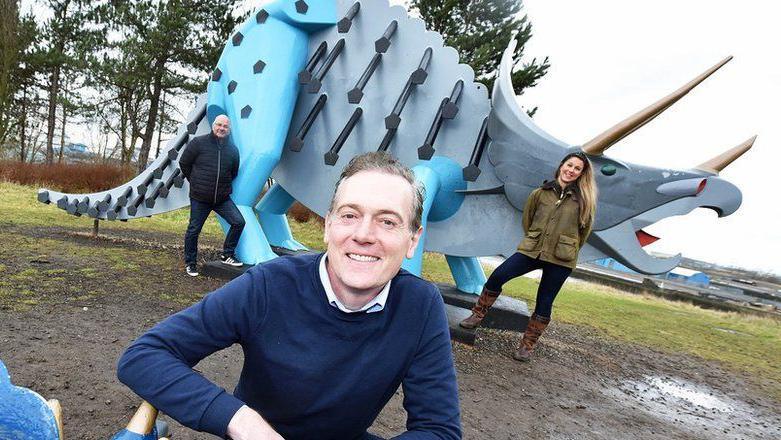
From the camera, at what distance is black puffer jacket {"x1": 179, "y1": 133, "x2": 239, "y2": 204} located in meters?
4.09

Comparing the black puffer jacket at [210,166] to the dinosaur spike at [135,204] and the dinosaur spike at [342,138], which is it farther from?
the dinosaur spike at [135,204]

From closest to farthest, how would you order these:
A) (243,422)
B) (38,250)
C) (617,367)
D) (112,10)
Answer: (243,422) → (617,367) → (38,250) → (112,10)

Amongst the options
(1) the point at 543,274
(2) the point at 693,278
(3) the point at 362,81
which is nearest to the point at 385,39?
(3) the point at 362,81

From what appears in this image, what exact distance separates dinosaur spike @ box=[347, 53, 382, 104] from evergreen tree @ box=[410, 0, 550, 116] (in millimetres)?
9355

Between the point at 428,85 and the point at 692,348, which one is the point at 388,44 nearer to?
the point at 428,85

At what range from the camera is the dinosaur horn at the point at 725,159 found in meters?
3.04

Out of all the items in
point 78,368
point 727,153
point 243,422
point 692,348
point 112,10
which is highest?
point 112,10

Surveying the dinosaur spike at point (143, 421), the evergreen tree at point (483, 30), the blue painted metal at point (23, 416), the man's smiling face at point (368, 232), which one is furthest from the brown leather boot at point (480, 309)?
the evergreen tree at point (483, 30)

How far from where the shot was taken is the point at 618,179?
3.20 m

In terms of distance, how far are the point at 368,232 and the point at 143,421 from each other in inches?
21.7

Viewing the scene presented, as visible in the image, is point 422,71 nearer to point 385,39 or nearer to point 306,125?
point 385,39

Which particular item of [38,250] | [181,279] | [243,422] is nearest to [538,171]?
[243,422]

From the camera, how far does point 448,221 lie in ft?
12.7

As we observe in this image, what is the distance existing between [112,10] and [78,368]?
16.6 meters
